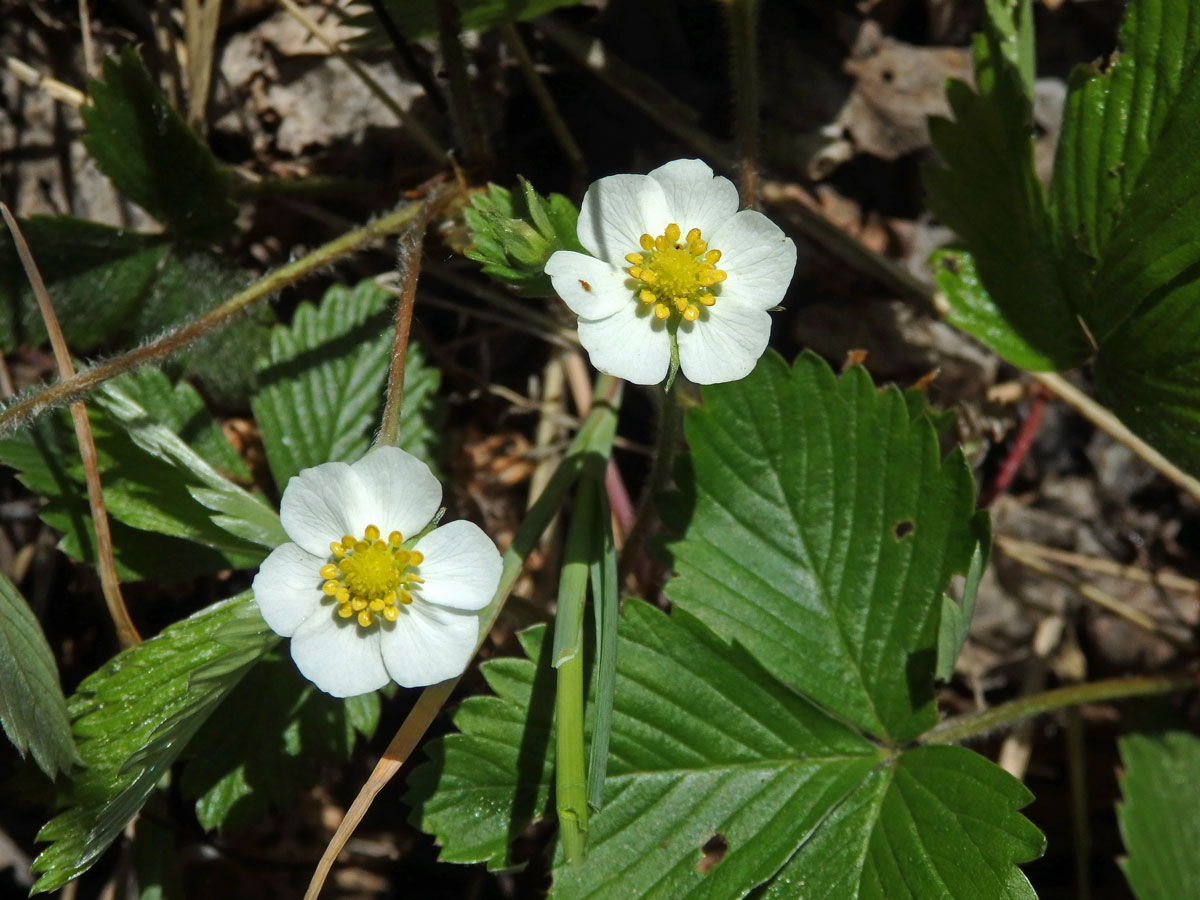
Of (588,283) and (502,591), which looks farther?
(502,591)

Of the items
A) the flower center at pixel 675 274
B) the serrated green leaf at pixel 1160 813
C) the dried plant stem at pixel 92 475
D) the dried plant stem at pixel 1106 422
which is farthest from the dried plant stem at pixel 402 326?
the serrated green leaf at pixel 1160 813

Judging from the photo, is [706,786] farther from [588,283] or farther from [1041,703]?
[588,283]

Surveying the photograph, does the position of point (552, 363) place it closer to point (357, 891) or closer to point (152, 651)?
point (152, 651)

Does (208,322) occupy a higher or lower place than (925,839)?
higher

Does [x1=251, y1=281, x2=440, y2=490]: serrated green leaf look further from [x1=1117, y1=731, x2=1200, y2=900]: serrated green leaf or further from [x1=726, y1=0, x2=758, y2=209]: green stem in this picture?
[x1=1117, y1=731, x2=1200, y2=900]: serrated green leaf

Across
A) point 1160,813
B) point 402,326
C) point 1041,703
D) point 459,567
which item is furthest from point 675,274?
point 1160,813

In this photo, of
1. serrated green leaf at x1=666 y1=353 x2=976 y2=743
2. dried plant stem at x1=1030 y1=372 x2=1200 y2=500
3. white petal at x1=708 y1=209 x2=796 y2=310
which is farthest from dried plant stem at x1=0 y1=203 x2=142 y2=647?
dried plant stem at x1=1030 y1=372 x2=1200 y2=500

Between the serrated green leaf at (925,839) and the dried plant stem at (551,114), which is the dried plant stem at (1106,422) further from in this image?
the dried plant stem at (551,114)
